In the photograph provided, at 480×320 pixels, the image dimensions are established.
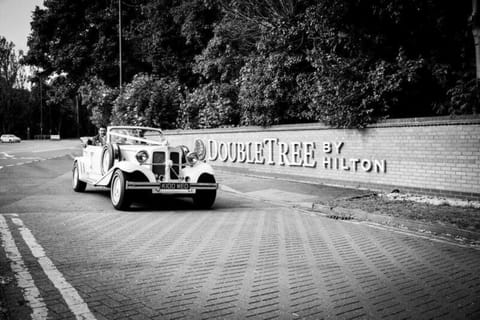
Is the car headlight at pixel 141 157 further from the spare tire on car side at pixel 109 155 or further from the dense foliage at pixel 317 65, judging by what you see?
the dense foliage at pixel 317 65

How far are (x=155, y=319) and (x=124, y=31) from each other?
101 ft

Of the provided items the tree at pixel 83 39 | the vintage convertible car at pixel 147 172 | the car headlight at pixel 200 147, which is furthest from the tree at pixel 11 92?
the vintage convertible car at pixel 147 172

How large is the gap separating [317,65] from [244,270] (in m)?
10.0

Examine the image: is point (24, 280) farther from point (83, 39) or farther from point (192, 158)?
point (83, 39)

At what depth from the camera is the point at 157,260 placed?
5445mm

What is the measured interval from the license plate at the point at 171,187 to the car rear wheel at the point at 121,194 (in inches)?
21.4

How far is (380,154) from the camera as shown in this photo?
1204cm

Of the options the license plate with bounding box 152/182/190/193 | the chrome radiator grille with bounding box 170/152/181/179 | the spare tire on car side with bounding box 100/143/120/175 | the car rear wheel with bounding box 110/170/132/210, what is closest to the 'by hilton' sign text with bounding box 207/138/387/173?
the chrome radiator grille with bounding box 170/152/181/179

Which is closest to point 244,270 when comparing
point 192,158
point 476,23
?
point 192,158

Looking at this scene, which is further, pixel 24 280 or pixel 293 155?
pixel 293 155

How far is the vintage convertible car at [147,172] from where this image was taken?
905 centimetres

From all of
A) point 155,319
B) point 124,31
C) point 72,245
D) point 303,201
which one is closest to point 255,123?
point 303,201

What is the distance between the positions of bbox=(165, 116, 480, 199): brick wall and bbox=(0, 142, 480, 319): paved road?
11.7 ft

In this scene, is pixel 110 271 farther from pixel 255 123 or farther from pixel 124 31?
pixel 124 31
